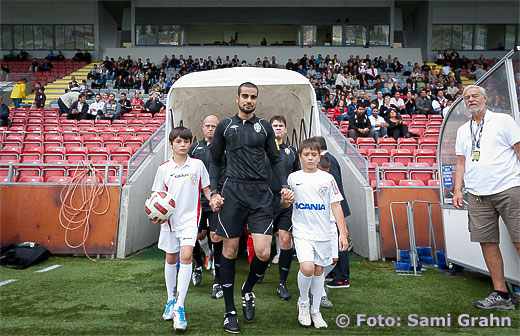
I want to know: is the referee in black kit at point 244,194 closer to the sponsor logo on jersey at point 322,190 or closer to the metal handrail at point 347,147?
the sponsor logo on jersey at point 322,190

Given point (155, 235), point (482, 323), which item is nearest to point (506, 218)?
point (482, 323)

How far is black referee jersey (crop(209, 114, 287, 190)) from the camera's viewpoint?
3994 mm

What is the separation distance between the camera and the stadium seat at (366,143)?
1086 centimetres

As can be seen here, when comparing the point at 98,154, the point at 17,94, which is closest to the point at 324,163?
the point at 98,154

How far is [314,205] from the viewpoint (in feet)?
13.4

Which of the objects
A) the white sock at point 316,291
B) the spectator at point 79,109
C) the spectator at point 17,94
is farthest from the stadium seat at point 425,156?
the spectator at point 17,94

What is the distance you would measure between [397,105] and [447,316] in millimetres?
11983

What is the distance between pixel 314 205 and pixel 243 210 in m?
0.67

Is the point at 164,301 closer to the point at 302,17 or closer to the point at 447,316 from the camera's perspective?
the point at 447,316

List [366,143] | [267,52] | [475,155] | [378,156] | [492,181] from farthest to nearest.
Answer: [267,52] < [366,143] < [378,156] < [475,155] < [492,181]

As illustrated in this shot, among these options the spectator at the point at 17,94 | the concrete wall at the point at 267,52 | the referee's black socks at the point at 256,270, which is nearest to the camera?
the referee's black socks at the point at 256,270

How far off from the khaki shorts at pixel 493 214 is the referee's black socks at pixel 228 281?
8.94 ft

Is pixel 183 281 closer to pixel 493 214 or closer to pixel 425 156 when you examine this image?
pixel 493 214

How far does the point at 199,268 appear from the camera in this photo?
18.6 ft
